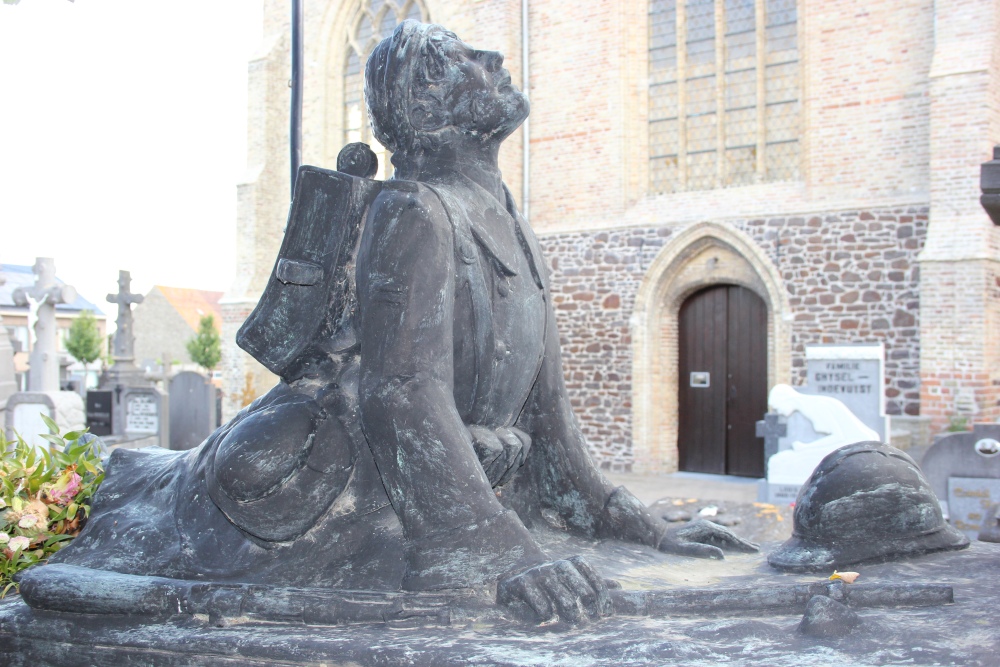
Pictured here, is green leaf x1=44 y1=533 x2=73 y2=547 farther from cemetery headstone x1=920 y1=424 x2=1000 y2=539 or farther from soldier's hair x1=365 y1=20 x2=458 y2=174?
cemetery headstone x1=920 y1=424 x2=1000 y2=539

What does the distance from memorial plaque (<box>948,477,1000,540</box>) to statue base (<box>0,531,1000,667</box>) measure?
6656 mm

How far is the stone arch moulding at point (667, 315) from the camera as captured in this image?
1387cm

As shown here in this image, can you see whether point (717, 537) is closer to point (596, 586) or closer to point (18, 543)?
point (596, 586)

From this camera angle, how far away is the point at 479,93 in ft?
7.65

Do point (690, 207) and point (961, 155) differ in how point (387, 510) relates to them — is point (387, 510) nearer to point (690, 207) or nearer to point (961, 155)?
point (961, 155)

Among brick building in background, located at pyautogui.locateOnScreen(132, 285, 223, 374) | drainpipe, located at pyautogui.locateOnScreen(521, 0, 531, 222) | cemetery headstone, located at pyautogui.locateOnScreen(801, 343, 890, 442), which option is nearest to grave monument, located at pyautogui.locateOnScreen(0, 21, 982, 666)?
cemetery headstone, located at pyautogui.locateOnScreen(801, 343, 890, 442)

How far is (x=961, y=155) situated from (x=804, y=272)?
8.33 feet

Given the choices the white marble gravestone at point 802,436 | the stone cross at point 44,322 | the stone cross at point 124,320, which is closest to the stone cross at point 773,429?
→ the white marble gravestone at point 802,436

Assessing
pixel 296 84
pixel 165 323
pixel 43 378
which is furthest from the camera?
pixel 165 323

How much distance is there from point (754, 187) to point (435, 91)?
1215 cm

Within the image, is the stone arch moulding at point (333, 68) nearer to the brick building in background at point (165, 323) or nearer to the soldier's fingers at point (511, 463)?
the soldier's fingers at point (511, 463)

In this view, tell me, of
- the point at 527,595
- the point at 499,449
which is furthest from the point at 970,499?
the point at 527,595

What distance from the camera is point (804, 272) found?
514 inches

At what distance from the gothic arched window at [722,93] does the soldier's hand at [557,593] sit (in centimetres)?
1261
